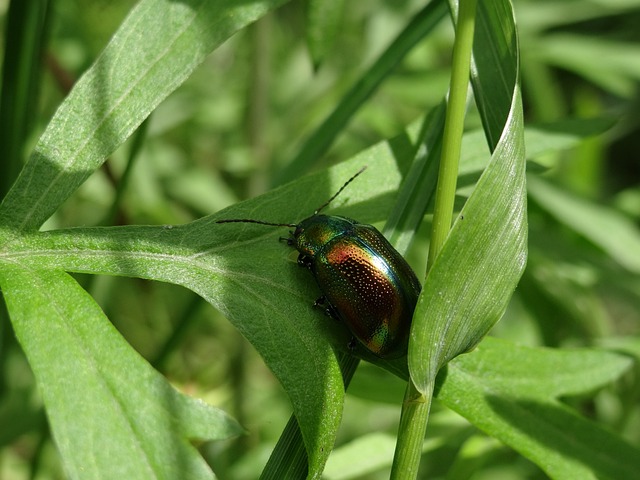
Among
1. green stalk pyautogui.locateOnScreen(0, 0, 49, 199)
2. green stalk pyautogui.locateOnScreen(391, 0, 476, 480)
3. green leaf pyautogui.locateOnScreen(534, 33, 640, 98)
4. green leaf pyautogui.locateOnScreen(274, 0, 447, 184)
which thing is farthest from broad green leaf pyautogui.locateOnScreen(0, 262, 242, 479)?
green leaf pyautogui.locateOnScreen(534, 33, 640, 98)

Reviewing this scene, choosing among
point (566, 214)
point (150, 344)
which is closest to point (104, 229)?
point (566, 214)

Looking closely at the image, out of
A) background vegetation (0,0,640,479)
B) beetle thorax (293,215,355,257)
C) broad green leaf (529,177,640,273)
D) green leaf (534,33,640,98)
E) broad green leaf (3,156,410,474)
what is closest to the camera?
broad green leaf (3,156,410,474)

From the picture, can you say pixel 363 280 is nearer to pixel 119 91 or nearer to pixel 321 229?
pixel 321 229

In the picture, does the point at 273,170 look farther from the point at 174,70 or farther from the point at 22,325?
the point at 22,325

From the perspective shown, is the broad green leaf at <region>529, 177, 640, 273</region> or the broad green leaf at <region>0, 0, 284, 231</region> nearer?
the broad green leaf at <region>0, 0, 284, 231</region>

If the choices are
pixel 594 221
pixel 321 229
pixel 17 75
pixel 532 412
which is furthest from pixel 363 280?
pixel 594 221

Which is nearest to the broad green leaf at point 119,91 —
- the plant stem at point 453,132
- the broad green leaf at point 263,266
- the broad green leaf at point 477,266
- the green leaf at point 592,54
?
the broad green leaf at point 263,266

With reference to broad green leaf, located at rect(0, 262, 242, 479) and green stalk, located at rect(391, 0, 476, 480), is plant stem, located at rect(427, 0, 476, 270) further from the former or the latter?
broad green leaf, located at rect(0, 262, 242, 479)
